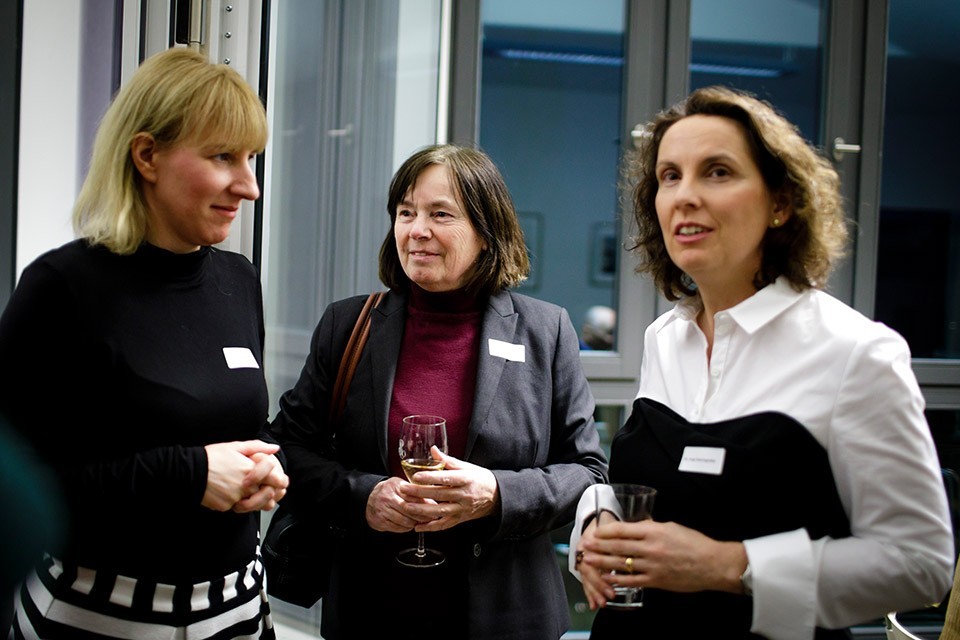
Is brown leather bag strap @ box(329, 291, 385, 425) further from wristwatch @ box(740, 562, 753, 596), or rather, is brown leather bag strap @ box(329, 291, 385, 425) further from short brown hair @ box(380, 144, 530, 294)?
wristwatch @ box(740, 562, 753, 596)

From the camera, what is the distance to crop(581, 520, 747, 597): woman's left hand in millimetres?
1288

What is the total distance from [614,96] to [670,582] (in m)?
10.2

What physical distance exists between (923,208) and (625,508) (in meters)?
4.53

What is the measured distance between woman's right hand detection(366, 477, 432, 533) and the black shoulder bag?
0.75 ft

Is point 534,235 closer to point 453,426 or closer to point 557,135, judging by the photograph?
point 557,135

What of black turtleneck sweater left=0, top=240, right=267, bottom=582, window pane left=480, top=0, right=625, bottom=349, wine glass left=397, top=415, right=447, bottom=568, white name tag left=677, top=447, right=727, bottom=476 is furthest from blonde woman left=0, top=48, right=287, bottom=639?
window pane left=480, top=0, right=625, bottom=349

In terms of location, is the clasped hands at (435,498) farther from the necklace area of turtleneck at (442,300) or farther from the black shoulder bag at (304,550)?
the necklace area of turtleneck at (442,300)

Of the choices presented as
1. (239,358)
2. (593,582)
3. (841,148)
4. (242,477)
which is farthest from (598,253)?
(593,582)

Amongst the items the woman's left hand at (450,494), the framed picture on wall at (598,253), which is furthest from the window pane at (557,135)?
the woman's left hand at (450,494)

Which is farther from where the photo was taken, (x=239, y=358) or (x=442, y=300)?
(x=442, y=300)

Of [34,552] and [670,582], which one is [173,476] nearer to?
[34,552]

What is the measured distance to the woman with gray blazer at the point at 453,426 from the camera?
1.92m

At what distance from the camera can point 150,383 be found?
1.54 metres

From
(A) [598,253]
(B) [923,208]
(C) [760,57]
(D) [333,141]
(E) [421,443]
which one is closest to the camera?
(E) [421,443]
